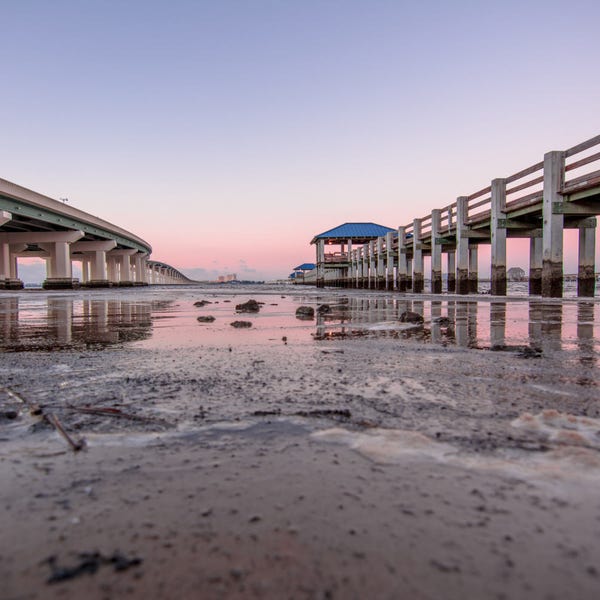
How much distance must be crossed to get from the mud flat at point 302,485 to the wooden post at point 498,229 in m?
15.3

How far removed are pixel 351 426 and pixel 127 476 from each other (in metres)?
0.78

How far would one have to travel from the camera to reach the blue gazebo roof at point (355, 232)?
2040 inches

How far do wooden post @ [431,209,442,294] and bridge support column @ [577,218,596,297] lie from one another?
26.2 feet

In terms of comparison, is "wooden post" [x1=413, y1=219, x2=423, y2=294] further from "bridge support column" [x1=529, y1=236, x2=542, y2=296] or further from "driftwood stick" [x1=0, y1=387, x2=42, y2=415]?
"driftwood stick" [x1=0, y1=387, x2=42, y2=415]

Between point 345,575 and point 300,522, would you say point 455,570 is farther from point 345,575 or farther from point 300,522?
point 300,522

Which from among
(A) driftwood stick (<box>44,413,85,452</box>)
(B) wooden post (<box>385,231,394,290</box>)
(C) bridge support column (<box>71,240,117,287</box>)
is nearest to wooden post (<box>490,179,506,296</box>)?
(B) wooden post (<box>385,231,394,290</box>)

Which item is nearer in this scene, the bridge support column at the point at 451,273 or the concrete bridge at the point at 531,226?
Result: the concrete bridge at the point at 531,226

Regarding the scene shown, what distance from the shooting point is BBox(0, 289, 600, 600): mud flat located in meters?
0.75

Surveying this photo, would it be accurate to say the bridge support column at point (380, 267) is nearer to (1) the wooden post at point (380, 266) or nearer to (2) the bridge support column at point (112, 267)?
(1) the wooden post at point (380, 266)

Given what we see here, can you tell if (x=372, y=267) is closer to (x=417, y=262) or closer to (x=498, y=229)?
(x=417, y=262)

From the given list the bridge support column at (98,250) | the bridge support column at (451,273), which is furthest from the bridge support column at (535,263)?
the bridge support column at (98,250)

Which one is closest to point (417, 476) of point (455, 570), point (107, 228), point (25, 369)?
point (455, 570)

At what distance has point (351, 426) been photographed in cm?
154

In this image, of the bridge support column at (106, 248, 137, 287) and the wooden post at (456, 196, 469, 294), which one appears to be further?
the bridge support column at (106, 248, 137, 287)
